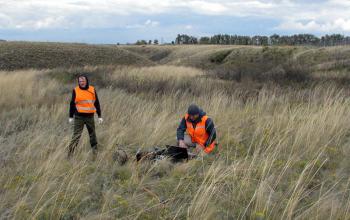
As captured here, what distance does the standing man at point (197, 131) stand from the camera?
5.54m

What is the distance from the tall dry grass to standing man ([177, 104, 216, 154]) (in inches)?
12.2

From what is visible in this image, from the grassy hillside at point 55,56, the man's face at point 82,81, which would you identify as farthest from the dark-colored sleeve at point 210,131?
the grassy hillside at point 55,56

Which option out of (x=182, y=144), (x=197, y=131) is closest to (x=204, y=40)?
(x=197, y=131)

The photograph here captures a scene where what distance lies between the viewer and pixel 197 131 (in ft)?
18.8

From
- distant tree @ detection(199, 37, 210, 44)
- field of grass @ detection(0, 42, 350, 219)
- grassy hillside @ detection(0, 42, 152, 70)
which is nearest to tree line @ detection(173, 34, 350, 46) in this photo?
distant tree @ detection(199, 37, 210, 44)

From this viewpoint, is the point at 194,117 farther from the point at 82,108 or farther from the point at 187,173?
the point at 82,108

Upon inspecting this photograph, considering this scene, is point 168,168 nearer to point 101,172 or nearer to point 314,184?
point 101,172

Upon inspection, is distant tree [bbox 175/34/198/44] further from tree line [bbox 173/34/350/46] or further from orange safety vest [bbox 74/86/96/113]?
orange safety vest [bbox 74/86/96/113]

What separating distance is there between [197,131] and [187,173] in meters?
1.40

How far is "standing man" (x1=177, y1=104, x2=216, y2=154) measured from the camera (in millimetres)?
5543

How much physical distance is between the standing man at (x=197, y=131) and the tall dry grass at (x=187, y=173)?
0.31 metres

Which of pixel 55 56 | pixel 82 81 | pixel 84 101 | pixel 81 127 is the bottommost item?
pixel 55 56

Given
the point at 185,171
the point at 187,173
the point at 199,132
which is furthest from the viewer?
the point at 199,132

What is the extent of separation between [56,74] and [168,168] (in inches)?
628
